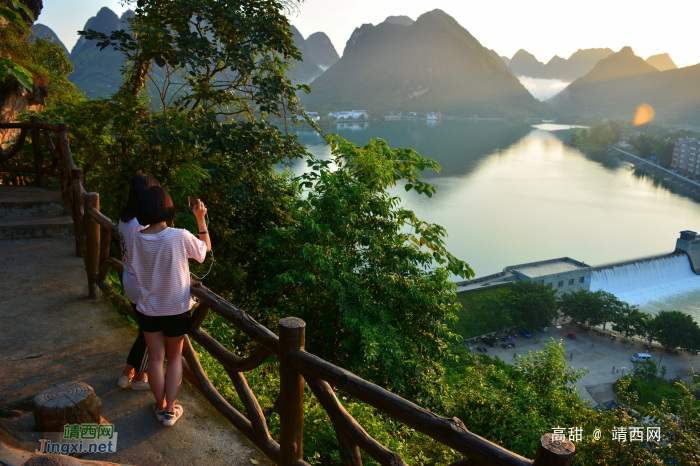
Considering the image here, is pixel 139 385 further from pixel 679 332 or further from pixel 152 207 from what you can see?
pixel 679 332

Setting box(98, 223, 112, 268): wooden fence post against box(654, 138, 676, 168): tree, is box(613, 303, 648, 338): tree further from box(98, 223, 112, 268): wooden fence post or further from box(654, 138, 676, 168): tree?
box(654, 138, 676, 168): tree

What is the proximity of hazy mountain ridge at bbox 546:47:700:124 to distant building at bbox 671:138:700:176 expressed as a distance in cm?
5796

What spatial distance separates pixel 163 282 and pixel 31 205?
166 inches

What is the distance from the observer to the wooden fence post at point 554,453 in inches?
46.8

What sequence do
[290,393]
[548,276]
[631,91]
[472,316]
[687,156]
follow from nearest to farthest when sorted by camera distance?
[290,393] → [472,316] → [548,276] → [687,156] → [631,91]

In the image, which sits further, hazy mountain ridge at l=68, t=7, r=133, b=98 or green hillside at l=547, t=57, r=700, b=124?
green hillside at l=547, t=57, r=700, b=124

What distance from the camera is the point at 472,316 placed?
27672 millimetres

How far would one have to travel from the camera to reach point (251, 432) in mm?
2209

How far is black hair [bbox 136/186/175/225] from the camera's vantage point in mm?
1948

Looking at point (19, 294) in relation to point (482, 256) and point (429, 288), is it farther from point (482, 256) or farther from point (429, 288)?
point (482, 256)

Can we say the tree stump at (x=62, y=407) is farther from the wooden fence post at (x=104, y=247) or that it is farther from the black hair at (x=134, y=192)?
the wooden fence post at (x=104, y=247)

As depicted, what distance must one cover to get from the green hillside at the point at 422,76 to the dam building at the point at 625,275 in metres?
85.9

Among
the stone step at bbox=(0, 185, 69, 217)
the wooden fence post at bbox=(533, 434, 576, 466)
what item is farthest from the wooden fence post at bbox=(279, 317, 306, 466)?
the stone step at bbox=(0, 185, 69, 217)

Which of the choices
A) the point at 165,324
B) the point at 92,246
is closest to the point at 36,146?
the point at 92,246
